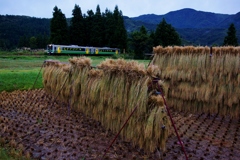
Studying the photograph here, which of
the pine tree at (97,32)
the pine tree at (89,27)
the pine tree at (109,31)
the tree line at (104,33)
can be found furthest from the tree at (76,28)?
the pine tree at (109,31)

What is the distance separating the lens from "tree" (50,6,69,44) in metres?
43.5

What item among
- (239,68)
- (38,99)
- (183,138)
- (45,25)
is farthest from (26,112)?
(45,25)

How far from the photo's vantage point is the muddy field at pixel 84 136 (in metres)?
4.73

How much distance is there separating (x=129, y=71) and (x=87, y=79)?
2054 mm

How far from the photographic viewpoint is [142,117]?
473cm

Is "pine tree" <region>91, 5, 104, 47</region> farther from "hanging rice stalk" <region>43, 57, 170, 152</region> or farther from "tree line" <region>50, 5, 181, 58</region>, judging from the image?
"hanging rice stalk" <region>43, 57, 170, 152</region>

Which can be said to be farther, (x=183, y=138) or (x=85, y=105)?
(x=85, y=105)

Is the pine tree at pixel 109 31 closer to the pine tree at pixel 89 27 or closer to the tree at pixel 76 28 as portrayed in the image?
the pine tree at pixel 89 27

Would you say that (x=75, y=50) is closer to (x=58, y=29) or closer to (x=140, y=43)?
(x=58, y=29)

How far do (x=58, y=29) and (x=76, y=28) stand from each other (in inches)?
210

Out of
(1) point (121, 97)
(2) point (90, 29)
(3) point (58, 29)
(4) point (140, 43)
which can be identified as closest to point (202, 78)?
(1) point (121, 97)

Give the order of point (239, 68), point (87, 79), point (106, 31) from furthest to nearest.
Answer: point (106, 31), point (239, 68), point (87, 79)

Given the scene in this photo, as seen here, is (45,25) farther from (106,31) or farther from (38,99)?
(38,99)

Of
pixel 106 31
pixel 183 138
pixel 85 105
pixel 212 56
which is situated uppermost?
pixel 106 31
